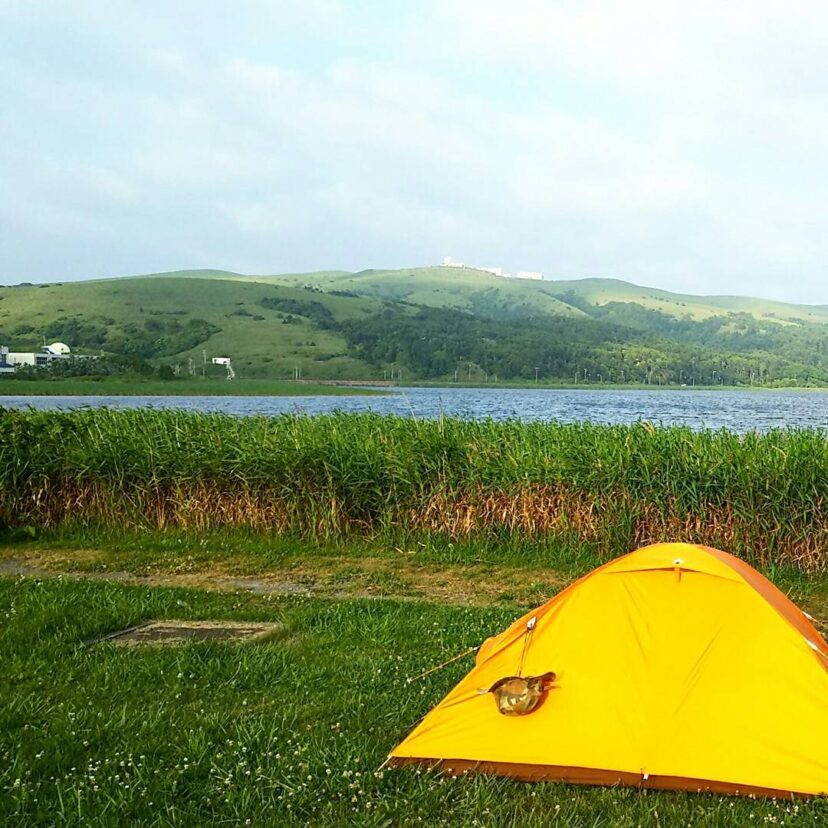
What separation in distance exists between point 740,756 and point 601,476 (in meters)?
7.21

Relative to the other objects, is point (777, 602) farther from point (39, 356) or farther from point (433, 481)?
point (39, 356)

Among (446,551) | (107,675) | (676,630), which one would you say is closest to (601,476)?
(446,551)

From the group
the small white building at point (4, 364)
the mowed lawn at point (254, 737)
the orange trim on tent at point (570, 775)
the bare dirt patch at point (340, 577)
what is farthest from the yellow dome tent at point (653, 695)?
the small white building at point (4, 364)

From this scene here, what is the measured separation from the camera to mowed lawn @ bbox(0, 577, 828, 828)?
4.37 meters

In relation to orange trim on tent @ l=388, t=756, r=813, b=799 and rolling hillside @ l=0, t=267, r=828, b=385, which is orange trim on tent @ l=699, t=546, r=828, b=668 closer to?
orange trim on tent @ l=388, t=756, r=813, b=799

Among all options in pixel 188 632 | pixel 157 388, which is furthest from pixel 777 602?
pixel 157 388

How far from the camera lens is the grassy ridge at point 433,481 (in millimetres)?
11375

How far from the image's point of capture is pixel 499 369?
15212 cm

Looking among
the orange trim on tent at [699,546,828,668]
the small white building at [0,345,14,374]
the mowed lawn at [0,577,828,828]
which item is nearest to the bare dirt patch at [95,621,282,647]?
the mowed lawn at [0,577,828,828]

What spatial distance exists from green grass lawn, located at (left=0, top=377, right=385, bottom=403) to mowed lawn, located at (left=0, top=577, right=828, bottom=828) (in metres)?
90.0

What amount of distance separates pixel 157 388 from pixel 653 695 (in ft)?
336

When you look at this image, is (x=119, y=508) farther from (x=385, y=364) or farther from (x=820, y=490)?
(x=385, y=364)

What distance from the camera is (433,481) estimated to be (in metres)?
12.7

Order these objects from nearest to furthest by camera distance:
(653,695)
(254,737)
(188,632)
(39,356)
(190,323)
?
(653,695) < (254,737) < (188,632) < (39,356) < (190,323)
